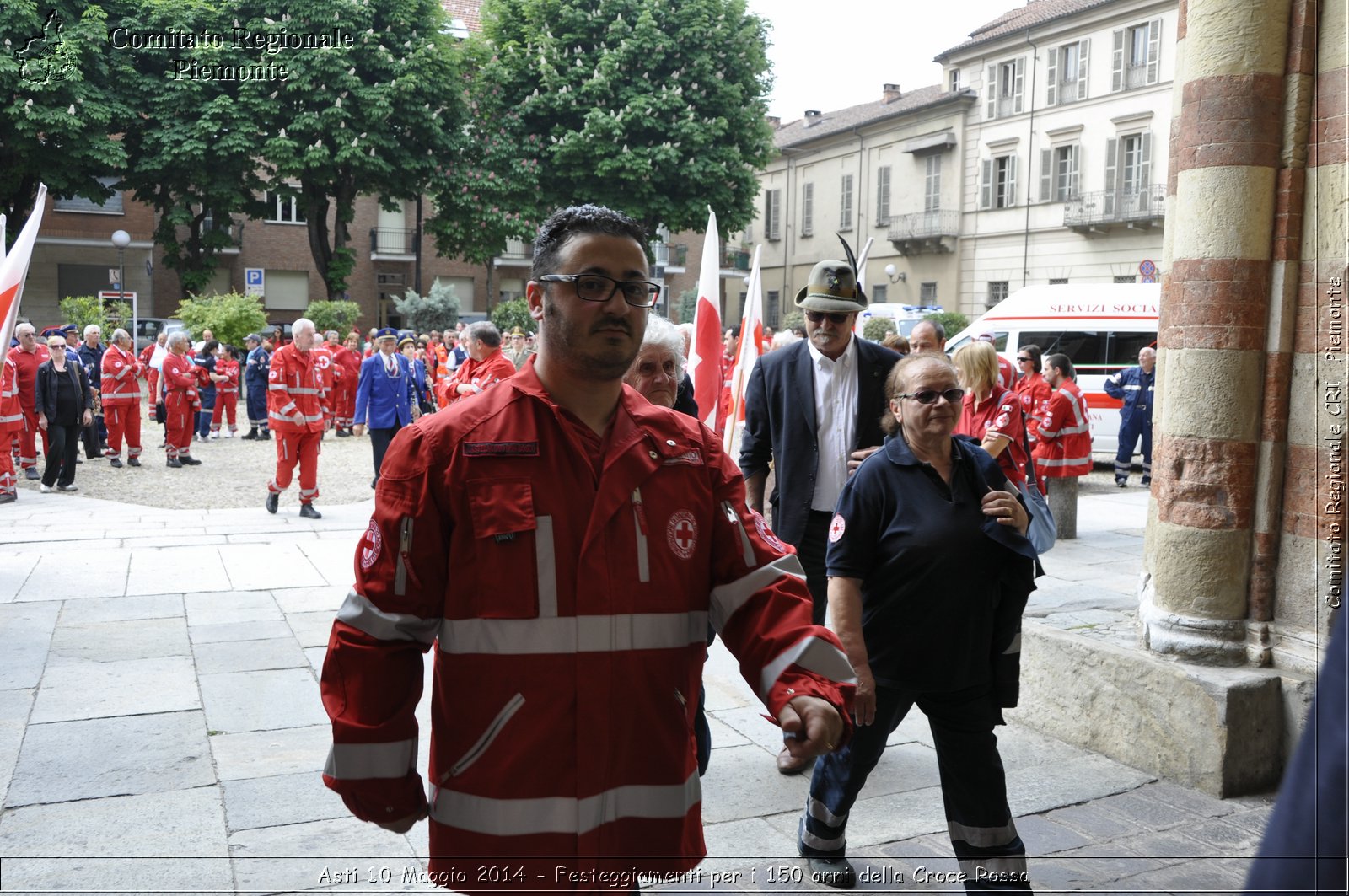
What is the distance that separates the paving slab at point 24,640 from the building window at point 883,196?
43408 millimetres

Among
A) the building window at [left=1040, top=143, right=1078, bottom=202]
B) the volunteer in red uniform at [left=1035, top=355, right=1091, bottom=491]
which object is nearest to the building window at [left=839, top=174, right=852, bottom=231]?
the building window at [left=1040, top=143, right=1078, bottom=202]

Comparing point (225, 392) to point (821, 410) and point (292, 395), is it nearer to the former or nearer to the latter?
point (292, 395)

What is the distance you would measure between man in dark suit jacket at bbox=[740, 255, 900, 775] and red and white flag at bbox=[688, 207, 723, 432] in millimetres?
2334

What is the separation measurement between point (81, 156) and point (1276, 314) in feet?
115

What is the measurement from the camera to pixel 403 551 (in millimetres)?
2207

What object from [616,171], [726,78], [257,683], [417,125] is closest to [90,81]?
[417,125]

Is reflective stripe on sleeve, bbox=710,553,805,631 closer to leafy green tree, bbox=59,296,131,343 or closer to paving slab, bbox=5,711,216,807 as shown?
paving slab, bbox=5,711,216,807

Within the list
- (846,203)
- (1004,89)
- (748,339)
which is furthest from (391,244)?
(748,339)

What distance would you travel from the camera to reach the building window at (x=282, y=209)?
37525mm

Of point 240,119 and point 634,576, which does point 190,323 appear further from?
point 634,576

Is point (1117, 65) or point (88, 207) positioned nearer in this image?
point (1117, 65)

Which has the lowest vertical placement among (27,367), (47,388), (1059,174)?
(47,388)

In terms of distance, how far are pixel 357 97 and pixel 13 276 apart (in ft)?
97.1

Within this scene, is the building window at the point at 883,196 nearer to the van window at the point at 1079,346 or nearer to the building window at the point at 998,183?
the building window at the point at 998,183
